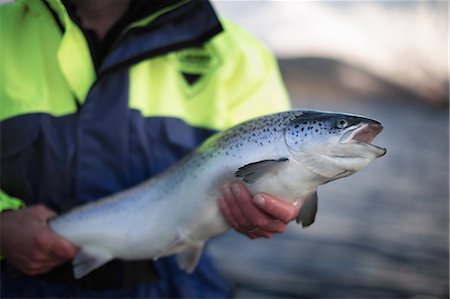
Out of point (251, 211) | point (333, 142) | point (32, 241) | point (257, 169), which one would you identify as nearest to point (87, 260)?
point (32, 241)

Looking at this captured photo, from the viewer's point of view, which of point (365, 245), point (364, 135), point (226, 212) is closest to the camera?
point (364, 135)

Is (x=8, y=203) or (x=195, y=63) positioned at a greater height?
(x=195, y=63)

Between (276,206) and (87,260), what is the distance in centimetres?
72

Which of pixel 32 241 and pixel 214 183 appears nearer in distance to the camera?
pixel 214 183

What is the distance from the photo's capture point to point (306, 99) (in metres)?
13.6

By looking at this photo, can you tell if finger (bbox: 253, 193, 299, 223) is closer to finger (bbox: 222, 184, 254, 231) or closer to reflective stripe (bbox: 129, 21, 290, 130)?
finger (bbox: 222, 184, 254, 231)

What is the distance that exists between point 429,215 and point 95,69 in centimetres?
412

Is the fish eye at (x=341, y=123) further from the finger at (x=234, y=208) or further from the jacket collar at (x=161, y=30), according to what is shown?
the jacket collar at (x=161, y=30)

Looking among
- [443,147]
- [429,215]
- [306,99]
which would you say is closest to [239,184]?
[429,215]

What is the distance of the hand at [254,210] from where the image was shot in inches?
62.9

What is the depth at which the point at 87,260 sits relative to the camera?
1.90 meters

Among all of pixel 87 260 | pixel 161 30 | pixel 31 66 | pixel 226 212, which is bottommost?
pixel 87 260

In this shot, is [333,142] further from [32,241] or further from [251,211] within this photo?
[32,241]

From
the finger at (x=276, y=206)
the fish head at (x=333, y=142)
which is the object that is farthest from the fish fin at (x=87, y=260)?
the fish head at (x=333, y=142)
